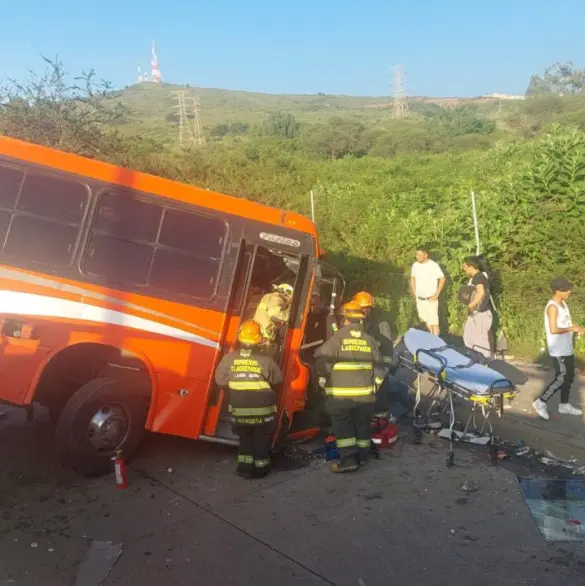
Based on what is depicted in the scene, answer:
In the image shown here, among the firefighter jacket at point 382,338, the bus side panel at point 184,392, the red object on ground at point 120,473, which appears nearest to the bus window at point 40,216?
the bus side panel at point 184,392

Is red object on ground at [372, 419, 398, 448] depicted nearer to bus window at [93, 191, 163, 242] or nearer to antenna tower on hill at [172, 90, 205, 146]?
bus window at [93, 191, 163, 242]

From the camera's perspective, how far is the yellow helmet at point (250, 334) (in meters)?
5.72

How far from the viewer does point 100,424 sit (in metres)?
5.76

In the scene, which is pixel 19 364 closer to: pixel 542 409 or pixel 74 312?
pixel 74 312

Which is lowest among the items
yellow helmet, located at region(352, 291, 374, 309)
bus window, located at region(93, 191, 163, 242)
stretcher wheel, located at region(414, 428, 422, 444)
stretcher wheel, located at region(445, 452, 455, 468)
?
stretcher wheel, located at region(445, 452, 455, 468)

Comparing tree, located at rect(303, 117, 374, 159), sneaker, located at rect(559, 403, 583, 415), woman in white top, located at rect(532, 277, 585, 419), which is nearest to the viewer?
woman in white top, located at rect(532, 277, 585, 419)

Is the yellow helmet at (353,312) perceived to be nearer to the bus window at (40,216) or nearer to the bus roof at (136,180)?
the bus roof at (136,180)

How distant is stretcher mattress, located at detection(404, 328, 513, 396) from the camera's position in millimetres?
6297

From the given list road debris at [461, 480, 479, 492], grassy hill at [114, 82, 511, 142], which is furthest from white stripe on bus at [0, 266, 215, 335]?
grassy hill at [114, 82, 511, 142]

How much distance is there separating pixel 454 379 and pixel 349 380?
3.95 feet

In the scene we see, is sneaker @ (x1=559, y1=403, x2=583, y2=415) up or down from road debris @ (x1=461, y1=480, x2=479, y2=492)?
up

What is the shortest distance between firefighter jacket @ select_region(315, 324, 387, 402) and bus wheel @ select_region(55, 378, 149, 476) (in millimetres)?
1768

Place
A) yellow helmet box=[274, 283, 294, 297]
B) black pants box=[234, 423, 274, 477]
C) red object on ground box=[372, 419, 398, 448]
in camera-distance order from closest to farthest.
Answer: black pants box=[234, 423, 274, 477] < red object on ground box=[372, 419, 398, 448] < yellow helmet box=[274, 283, 294, 297]

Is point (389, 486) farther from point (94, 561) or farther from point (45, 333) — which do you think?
point (45, 333)
